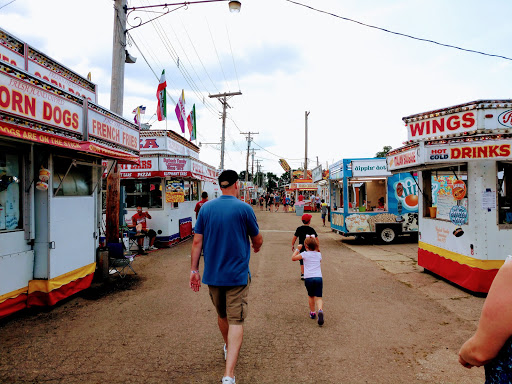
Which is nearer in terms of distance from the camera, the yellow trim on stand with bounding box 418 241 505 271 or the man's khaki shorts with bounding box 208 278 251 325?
the man's khaki shorts with bounding box 208 278 251 325

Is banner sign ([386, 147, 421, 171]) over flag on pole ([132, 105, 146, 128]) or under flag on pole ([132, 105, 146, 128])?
under

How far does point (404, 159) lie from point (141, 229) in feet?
28.3

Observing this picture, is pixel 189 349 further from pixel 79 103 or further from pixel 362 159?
pixel 362 159

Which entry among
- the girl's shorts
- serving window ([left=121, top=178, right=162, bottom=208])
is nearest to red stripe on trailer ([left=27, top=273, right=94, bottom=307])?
the girl's shorts

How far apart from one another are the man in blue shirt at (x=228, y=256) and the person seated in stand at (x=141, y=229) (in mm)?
9148

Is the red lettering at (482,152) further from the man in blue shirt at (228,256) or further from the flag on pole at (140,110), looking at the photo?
the flag on pole at (140,110)

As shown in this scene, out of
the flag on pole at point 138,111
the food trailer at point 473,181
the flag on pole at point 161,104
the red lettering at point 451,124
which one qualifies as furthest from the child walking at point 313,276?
the flag on pole at point 138,111

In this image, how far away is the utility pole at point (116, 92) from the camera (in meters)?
8.77

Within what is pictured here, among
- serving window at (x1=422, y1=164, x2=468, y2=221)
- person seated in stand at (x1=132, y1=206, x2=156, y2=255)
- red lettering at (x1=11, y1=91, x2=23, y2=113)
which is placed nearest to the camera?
red lettering at (x1=11, y1=91, x2=23, y2=113)

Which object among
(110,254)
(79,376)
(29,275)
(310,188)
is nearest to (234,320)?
(79,376)

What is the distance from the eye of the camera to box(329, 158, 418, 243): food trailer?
13.0 m

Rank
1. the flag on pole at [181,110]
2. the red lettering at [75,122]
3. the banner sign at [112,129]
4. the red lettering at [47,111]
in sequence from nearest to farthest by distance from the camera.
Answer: the red lettering at [47,111] → the red lettering at [75,122] → the banner sign at [112,129] → the flag on pole at [181,110]

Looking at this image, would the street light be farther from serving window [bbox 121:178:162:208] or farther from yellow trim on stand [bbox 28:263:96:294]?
serving window [bbox 121:178:162:208]

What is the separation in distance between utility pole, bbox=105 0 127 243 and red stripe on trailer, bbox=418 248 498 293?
24.8ft
